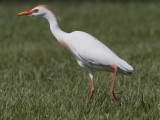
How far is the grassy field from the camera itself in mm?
4648

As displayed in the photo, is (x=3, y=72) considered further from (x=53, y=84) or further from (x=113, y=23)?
(x=113, y=23)

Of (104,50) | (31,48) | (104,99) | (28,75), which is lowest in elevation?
(31,48)

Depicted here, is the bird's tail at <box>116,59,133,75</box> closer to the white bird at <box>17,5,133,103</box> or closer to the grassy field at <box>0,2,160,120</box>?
the white bird at <box>17,5,133,103</box>

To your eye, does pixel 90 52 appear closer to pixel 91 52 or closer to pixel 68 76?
pixel 91 52

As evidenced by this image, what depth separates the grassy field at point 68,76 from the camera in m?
4.65

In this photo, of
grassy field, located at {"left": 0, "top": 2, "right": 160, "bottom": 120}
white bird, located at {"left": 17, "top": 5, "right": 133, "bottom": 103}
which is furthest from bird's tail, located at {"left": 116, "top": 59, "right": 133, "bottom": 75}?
grassy field, located at {"left": 0, "top": 2, "right": 160, "bottom": 120}

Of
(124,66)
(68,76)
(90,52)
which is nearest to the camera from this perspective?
(124,66)

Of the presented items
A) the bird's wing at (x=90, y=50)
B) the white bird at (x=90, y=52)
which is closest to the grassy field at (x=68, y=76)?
the white bird at (x=90, y=52)

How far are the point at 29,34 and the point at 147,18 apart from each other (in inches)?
184

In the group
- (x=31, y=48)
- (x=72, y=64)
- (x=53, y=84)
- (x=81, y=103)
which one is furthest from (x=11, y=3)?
(x=81, y=103)

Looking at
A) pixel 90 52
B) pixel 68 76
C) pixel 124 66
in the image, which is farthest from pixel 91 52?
pixel 68 76

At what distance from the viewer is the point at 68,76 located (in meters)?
6.90

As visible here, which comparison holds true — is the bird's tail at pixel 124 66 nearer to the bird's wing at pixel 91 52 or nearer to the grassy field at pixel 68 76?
the bird's wing at pixel 91 52

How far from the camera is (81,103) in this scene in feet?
15.9
